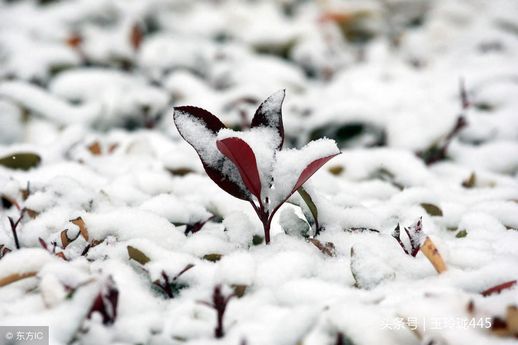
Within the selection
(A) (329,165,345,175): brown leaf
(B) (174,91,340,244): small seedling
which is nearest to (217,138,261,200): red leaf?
(B) (174,91,340,244): small seedling

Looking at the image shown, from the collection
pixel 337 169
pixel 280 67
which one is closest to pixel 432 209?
pixel 337 169

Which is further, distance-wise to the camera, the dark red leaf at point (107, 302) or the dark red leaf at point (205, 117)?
the dark red leaf at point (205, 117)

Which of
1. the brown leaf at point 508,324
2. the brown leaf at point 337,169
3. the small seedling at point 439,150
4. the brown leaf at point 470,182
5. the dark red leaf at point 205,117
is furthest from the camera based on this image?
the small seedling at point 439,150

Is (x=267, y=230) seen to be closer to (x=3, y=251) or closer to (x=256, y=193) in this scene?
(x=256, y=193)

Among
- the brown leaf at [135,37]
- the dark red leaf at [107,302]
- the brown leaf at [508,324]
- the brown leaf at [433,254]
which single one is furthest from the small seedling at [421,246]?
the brown leaf at [135,37]

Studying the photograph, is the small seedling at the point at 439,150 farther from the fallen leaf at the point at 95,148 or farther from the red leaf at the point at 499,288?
the fallen leaf at the point at 95,148

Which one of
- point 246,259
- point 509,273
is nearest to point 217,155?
point 246,259
